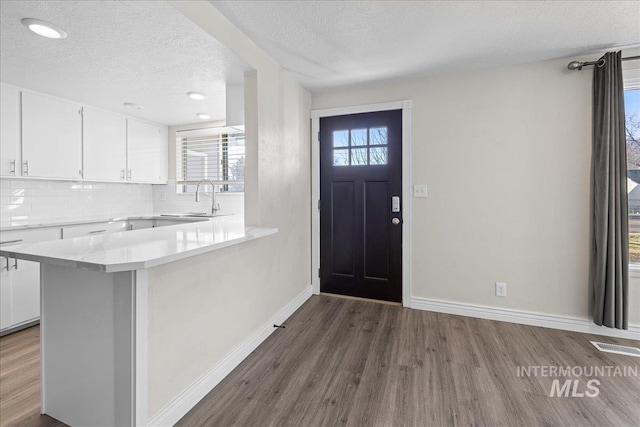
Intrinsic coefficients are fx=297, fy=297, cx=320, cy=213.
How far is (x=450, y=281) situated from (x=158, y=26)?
10.2 ft

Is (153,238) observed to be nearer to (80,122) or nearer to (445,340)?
(445,340)

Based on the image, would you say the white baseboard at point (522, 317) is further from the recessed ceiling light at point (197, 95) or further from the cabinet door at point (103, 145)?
the cabinet door at point (103, 145)

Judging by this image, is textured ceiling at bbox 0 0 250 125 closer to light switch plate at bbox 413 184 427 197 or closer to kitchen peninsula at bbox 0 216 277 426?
kitchen peninsula at bbox 0 216 277 426

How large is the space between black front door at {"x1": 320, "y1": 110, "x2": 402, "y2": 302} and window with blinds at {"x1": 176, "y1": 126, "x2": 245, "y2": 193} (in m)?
1.24

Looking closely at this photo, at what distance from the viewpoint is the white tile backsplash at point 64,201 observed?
294 cm

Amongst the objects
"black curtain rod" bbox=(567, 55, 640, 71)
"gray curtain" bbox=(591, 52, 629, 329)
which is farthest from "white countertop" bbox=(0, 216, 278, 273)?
"black curtain rod" bbox=(567, 55, 640, 71)

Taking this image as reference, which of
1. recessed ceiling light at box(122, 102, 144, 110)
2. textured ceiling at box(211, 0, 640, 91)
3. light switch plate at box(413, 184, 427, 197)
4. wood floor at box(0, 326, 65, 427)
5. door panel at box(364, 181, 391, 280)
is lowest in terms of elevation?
wood floor at box(0, 326, 65, 427)

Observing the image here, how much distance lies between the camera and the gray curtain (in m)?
2.30

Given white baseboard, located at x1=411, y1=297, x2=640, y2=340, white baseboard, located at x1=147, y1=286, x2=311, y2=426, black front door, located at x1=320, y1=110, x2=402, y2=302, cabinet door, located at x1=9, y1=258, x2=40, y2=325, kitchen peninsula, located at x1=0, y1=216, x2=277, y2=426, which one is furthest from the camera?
black front door, located at x1=320, y1=110, x2=402, y2=302

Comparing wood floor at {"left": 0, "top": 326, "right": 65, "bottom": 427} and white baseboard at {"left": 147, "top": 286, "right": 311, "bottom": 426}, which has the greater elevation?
white baseboard at {"left": 147, "top": 286, "right": 311, "bottom": 426}

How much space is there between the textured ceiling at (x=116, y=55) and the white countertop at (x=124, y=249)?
1254 millimetres

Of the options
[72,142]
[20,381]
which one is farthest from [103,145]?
[20,381]

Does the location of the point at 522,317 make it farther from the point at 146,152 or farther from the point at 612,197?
the point at 146,152
